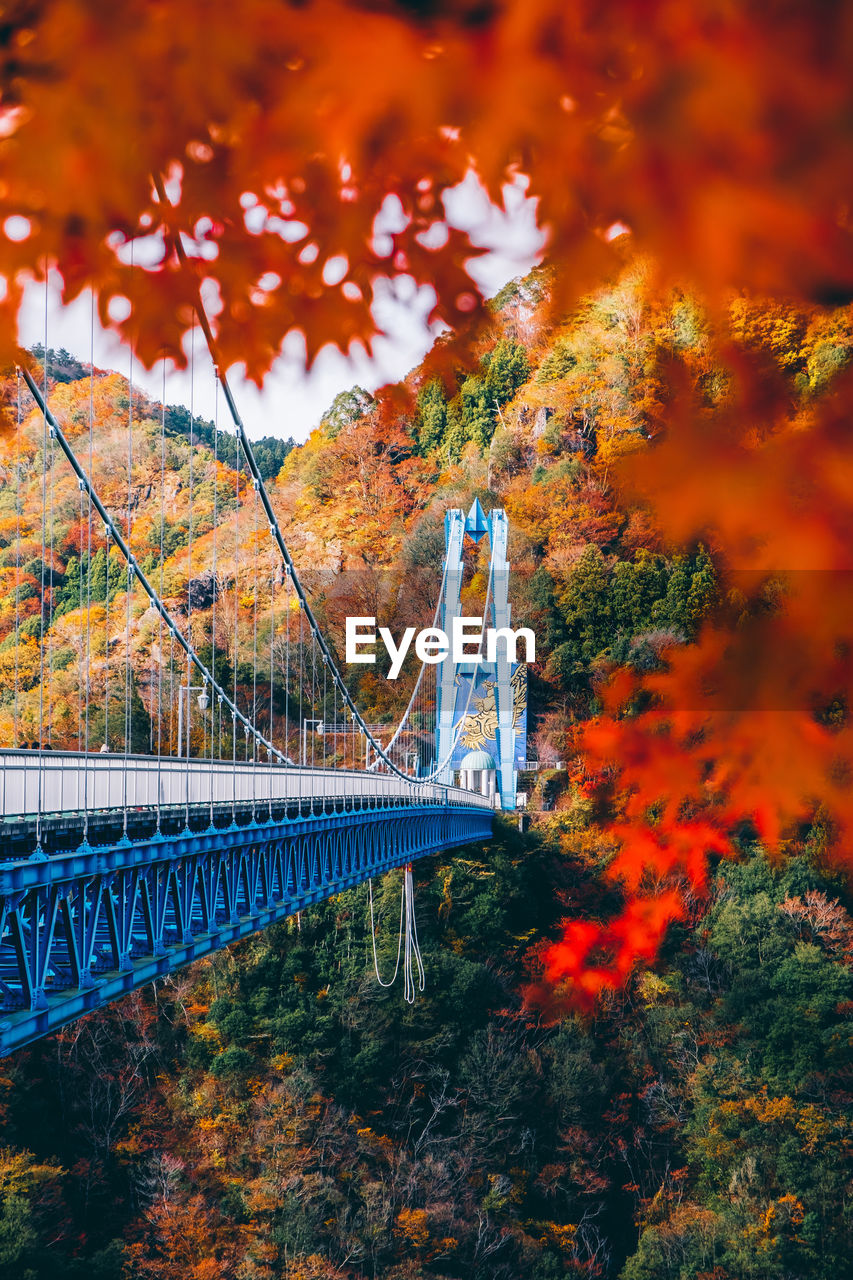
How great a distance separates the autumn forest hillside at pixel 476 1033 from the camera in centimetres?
1975

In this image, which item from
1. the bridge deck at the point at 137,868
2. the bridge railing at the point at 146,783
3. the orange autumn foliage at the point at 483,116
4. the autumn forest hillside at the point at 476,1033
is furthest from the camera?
the autumn forest hillside at the point at 476,1033

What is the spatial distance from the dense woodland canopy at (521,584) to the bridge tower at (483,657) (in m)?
1.15

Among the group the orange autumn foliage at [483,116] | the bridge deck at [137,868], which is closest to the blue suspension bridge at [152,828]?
the bridge deck at [137,868]

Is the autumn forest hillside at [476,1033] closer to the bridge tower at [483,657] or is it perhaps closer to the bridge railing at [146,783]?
the bridge tower at [483,657]

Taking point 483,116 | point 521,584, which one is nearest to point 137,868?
point 483,116

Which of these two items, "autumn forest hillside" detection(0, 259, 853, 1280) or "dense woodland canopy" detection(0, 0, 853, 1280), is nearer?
"dense woodland canopy" detection(0, 0, 853, 1280)

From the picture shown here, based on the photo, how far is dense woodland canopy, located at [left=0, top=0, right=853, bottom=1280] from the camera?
2592 millimetres

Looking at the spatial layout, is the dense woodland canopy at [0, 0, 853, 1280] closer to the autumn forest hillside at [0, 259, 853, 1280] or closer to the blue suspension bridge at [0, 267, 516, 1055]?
the autumn forest hillside at [0, 259, 853, 1280]

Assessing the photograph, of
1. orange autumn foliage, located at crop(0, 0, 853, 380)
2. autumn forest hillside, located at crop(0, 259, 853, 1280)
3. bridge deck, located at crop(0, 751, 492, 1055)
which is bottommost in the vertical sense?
autumn forest hillside, located at crop(0, 259, 853, 1280)

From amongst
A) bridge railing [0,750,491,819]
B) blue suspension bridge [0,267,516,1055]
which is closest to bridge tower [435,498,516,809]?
blue suspension bridge [0,267,516,1055]

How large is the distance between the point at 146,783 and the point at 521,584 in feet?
81.7

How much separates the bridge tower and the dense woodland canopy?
115cm

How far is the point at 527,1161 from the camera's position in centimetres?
2312

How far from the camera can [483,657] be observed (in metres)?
36.9
